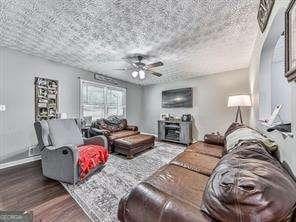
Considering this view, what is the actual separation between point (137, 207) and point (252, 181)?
2.33 ft

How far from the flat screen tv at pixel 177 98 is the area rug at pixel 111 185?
2.50m

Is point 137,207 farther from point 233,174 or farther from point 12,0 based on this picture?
point 12,0

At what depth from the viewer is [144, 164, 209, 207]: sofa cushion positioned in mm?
1211

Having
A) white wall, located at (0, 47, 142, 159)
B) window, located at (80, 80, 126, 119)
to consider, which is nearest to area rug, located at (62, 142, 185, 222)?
white wall, located at (0, 47, 142, 159)

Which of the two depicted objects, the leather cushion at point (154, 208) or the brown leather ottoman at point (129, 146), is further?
the brown leather ottoman at point (129, 146)

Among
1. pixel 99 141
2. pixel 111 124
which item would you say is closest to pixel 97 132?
pixel 111 124

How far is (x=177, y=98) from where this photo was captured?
5832 mm

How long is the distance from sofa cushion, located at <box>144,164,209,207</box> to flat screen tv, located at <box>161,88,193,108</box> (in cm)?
404

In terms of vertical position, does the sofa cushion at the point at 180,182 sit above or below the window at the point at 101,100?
below

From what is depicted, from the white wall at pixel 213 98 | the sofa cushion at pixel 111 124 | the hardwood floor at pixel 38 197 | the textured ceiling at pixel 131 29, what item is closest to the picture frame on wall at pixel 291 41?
Result: the textured ceiling at pixel 131 29

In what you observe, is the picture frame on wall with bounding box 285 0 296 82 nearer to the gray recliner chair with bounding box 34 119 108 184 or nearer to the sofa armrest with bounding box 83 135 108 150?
the gray recliner chair with bounding box 34 119 108 184

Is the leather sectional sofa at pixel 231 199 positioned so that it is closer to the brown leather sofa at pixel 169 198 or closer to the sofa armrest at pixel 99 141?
the brown leather sofa at pixel 169 198

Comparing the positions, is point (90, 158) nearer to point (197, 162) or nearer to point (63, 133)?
point (63, 133)

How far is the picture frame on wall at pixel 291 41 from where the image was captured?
985 mm
